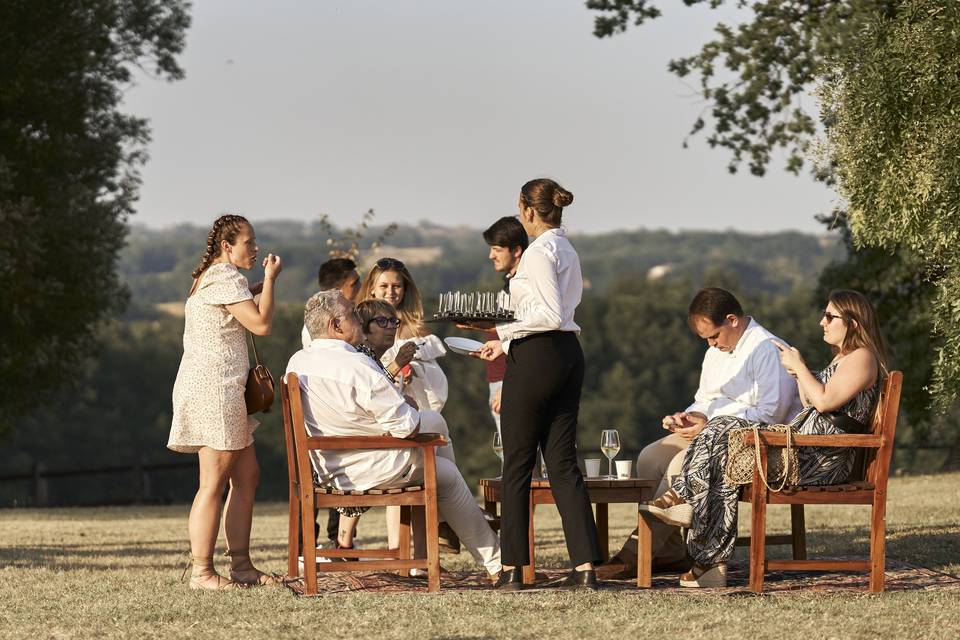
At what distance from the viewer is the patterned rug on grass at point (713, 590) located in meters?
6.37

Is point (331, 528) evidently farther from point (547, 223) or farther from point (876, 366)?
point (876, 366)

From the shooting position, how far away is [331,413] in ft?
20.9

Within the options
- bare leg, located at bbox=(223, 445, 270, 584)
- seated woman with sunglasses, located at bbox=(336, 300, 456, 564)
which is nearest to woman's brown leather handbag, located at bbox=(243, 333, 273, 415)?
bare leg, located at bbox=(223, 445, 270, 584)

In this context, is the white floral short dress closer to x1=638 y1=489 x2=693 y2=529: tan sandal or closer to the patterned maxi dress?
x1=638 y1=489 x2=693 y2=529: tan sandal

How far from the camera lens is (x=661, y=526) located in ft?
22.9

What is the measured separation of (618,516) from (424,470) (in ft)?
28.0

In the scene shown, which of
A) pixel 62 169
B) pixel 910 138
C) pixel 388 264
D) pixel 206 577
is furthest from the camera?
pixel 62 169

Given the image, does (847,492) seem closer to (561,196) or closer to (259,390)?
(561,196)

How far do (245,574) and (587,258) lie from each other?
328 ft

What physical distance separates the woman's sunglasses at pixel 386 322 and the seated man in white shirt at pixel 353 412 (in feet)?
1.43

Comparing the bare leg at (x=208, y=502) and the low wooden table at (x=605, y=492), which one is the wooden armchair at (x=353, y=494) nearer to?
the bare leg at (x=208, y=502)

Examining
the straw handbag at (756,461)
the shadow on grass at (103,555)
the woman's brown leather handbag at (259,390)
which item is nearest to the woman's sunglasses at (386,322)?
the woman's brown leather handbag at (259,390)

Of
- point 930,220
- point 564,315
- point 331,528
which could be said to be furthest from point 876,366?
point 331,528

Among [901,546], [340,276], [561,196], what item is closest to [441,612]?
[561,196]
